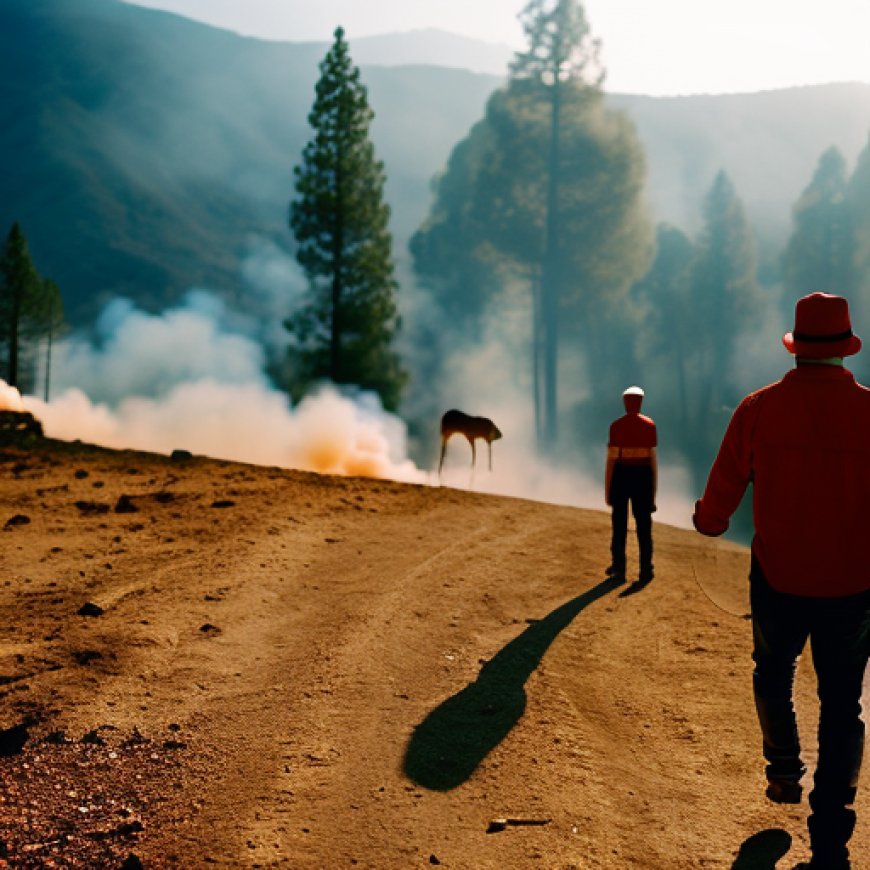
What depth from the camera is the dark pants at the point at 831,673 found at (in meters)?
3.96

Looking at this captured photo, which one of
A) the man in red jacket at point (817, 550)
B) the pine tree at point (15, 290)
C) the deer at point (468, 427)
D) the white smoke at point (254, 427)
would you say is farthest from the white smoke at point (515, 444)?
the pine tree at point (15, 290)

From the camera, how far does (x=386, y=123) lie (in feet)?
470

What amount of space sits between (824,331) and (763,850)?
8.49 feet

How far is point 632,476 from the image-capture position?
377 inches

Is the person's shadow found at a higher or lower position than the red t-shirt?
lower

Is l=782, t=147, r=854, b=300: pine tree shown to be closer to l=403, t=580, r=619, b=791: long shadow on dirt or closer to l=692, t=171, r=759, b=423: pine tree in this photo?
l=692, t=171, r=759, b=423: pine tree

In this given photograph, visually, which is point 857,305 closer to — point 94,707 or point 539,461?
point 539,461

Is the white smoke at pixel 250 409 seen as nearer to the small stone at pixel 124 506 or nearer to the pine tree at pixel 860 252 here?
the small stone at pixel 124 506

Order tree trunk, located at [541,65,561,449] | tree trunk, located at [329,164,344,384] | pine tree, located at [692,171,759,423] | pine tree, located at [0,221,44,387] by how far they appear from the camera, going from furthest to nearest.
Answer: pine tree, located at [692,171,759,423] < pine tree, located at [0,221,44,387] < tree trunk, located at [541,65,561,449] < tree trunk, located at [329,164,344,384]

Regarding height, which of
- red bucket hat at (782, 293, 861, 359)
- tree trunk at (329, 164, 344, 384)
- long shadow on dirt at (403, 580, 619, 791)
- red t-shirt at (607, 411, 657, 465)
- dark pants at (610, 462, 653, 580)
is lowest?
long shadow on dirt at (403, 580, 619, 791)

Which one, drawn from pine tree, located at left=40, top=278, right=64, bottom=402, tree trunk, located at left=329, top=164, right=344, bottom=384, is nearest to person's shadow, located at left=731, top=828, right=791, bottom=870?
tree trunk, located at left=329, top=164, right=344, bottom=384

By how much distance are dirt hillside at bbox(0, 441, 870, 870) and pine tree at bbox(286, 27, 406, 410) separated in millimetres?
20303

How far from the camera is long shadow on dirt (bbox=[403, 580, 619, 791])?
502 centimetres

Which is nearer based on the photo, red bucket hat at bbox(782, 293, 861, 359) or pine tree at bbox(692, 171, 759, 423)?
red bucket hat at bbox(782, 293, 861, 359)
